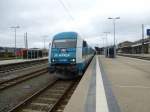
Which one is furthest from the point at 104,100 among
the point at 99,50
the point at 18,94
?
the point at 99,50

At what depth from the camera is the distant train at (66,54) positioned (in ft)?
56.4

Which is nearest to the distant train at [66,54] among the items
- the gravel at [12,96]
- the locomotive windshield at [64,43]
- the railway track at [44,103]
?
the locomotive windshield at [64,43]

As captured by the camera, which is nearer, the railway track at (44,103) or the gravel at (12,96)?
the railway track at (44,103)

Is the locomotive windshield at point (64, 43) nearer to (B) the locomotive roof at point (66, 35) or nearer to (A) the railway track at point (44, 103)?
(B) the locomotive roof at point (66, 35)

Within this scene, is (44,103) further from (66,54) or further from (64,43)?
(64,43)

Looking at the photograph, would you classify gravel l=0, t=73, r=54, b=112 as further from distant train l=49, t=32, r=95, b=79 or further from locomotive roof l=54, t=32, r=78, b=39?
locomotive roof l=54, t=32, r=78, b=39

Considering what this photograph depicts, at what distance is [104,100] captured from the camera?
25.8ft

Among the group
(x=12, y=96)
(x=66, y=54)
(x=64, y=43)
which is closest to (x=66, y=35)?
(x=64, y=43)

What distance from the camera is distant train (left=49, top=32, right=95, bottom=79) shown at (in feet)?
56.4

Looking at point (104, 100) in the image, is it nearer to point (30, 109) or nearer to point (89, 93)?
point (89, 93)

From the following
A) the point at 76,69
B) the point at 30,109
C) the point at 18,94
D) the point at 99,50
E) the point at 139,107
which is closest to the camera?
the point at 139,107

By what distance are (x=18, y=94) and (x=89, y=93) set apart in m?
4.31

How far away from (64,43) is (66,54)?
0.98 metres

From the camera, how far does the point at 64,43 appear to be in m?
18.1
